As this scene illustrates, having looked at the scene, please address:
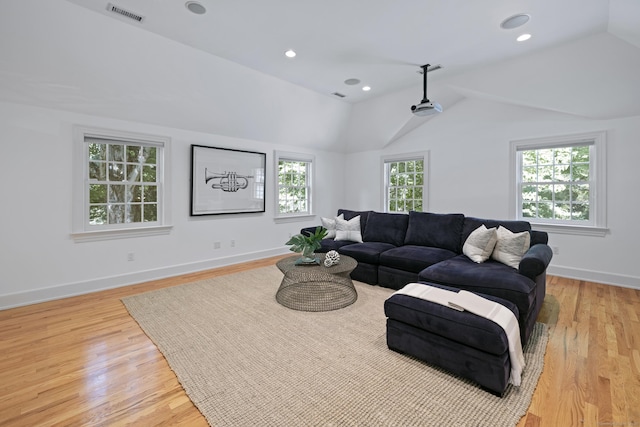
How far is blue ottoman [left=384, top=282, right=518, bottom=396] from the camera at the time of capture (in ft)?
5.79

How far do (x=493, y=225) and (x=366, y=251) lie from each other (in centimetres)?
155

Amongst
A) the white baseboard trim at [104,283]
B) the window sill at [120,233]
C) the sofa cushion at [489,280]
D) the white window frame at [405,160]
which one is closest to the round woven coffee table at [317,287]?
the sofa cushion at [489,280]

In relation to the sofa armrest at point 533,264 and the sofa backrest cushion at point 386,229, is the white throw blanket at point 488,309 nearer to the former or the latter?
the sofa armrest at point 533,264

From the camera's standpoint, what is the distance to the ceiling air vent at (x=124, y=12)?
285 centimetres

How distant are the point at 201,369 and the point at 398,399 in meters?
1.36

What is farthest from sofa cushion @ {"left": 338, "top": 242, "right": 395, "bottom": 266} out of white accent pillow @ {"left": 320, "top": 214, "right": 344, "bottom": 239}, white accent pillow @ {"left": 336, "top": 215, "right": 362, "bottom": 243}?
white accent pillow @ {"left": 320, "top": 214, "right": 344, "bottom": 239}

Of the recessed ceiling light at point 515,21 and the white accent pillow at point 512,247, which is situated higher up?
the recessed ceiling light at point 515,21

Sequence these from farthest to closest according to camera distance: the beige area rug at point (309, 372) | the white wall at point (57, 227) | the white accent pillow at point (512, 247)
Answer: the white wall at point (57, 227), the white accent pillow at point (512, 247), the beige area rug at point (309, 372)

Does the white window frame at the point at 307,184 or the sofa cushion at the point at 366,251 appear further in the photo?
the white window frame at the point at 307,184

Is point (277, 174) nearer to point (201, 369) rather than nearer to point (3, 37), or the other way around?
point (3, 37)

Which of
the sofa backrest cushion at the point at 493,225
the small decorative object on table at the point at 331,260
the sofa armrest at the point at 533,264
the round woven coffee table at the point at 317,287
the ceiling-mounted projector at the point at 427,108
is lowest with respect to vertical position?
the round woven coffee table at the point at 317,287

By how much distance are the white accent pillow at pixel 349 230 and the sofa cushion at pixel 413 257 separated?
0.82 meters

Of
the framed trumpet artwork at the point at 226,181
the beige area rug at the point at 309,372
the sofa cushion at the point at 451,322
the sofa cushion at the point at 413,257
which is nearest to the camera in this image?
the beige area rug at the point at 309,372

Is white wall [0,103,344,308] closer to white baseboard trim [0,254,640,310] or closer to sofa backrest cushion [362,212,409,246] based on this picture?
white baseboard trim [0,254,640,310]
